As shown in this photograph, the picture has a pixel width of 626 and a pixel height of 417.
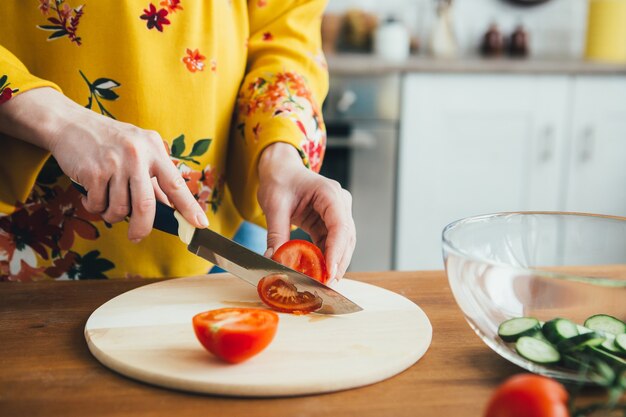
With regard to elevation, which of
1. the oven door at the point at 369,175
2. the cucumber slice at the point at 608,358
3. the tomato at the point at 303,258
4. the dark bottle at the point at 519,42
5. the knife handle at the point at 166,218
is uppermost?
the dark bottle at the point at 519,42

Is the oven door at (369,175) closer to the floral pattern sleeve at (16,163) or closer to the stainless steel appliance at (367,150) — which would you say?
the stainless steel appliance at (367,150)

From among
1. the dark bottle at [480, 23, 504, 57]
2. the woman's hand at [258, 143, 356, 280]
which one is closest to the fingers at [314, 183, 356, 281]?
the woman's hand at [258, 143, 356, 280]

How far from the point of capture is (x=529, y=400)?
1.41 feet

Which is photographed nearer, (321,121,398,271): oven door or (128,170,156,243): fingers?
(128,170,156,243): fingers

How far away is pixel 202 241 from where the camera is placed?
0.86 meters

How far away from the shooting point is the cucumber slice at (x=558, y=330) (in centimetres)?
62

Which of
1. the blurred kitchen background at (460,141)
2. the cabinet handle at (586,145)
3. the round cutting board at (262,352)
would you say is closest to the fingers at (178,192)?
the round cutting board at (262,352)

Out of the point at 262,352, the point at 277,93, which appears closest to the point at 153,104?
the point at 277,93

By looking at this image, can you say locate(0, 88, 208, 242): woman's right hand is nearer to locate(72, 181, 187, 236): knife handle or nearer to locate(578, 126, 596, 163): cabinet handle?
locate(72, 181, 187, 236): knife handle

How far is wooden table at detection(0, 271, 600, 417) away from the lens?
589 millimetres

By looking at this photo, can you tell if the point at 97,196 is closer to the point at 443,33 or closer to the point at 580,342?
the point at 580,342

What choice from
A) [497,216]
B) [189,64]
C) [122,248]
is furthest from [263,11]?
[497,216]

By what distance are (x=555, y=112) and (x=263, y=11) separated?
5.74 feet

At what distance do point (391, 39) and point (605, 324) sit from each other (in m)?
2.35
